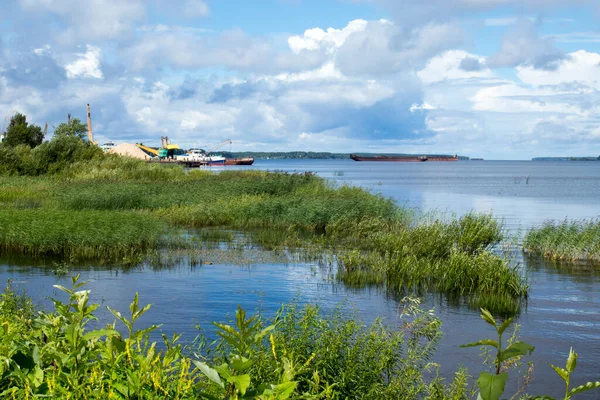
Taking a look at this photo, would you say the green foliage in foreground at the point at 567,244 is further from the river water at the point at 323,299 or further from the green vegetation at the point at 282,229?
the green vegetation at the point at 282,229

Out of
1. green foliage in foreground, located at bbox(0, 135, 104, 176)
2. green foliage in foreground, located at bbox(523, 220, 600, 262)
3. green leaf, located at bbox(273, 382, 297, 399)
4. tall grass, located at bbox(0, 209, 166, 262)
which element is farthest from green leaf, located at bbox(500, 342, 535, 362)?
green foliage in foreground, located at bbox(0, 135, 104, 176)

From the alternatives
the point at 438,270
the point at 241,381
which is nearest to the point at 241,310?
the point at 241,381

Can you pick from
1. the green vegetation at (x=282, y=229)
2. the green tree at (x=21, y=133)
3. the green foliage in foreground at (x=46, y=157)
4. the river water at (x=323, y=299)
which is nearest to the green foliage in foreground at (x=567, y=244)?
the river water at (x=323, y=299)

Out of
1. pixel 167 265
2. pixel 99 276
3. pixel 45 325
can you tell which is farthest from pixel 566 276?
pixel 45 325

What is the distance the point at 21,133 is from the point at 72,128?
646 inches

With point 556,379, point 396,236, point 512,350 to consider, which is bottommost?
point 556,379

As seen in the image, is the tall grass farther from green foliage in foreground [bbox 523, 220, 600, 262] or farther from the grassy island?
green foliage in foreground [bbox 523, 220, 600, 262]

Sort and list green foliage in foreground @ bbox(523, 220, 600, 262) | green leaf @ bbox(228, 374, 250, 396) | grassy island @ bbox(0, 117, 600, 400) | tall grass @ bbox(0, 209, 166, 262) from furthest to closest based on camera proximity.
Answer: green foliage in foreground @ bbox(523, 220, 600, 262) < tall grass @ bbox(0, 209, 166, 262) < grassy island @ bbox(0, 117, 600, 400) < green leaf @ bbox(228, 374, 250, 396)

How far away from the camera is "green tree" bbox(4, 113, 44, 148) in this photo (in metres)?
92.3

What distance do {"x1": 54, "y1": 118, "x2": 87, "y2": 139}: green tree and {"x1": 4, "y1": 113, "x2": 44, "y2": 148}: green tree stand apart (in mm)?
8139

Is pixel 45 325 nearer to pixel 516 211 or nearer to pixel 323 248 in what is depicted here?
pixel 323 248

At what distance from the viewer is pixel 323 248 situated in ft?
86.9

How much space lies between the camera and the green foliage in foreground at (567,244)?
991 inches

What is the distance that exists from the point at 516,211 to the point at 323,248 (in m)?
26.5
